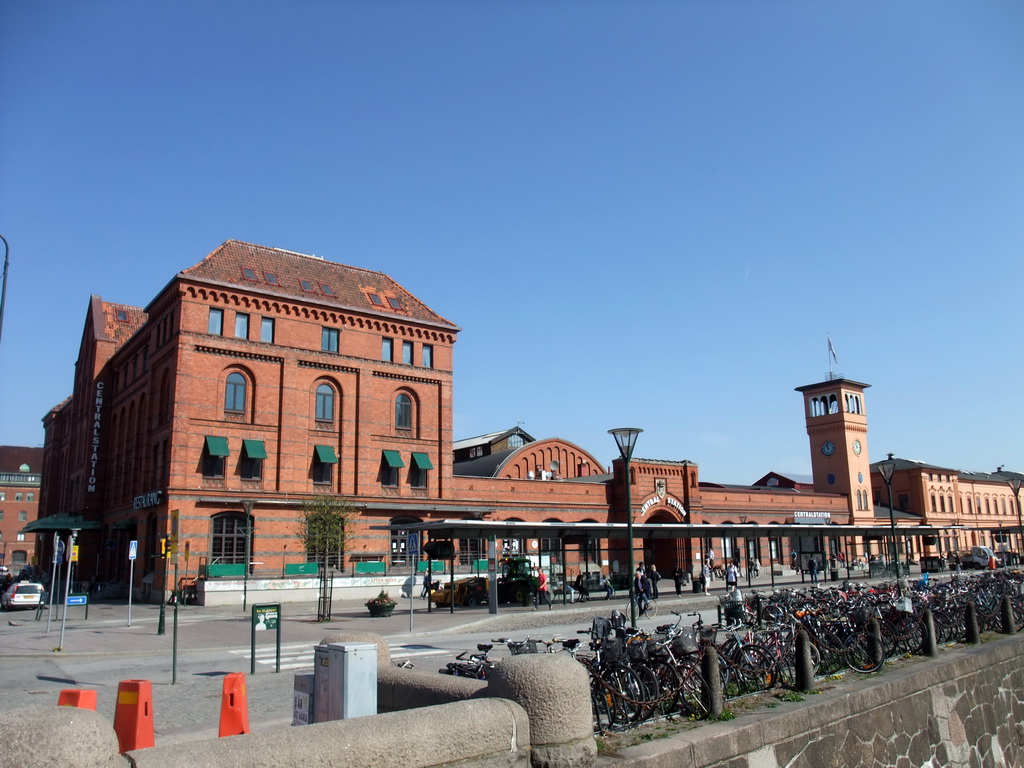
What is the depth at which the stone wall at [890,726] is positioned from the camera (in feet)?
22.5

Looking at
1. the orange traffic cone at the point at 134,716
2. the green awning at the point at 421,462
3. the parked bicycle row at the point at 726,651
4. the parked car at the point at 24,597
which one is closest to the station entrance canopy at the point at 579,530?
the green awning at the point at 421,462

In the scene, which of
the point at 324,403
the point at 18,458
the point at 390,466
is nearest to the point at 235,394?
the point at 324,403

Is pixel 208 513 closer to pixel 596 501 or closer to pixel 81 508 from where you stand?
pixel 81 508

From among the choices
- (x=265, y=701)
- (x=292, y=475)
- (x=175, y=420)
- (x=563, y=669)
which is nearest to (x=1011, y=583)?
(x=265, y=701)

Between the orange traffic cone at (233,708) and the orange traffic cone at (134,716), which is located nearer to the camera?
the orange traffic cone at (134,716)

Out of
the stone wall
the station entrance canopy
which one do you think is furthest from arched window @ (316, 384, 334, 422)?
the stone wall

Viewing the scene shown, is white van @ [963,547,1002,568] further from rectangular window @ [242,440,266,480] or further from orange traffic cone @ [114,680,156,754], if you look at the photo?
orange traffic cone @ [114,680,156,754]

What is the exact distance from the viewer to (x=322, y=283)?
4462 centimetres

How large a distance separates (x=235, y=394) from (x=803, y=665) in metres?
34.5

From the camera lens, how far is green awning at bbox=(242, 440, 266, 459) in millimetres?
38531

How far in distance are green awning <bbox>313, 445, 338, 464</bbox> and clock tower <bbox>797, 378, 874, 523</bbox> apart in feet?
161

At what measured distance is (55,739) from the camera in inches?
128

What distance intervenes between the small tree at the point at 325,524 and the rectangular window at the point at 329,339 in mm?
8490

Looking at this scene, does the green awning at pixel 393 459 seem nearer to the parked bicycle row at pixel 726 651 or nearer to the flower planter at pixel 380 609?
the flower planter at pixel 380 609
